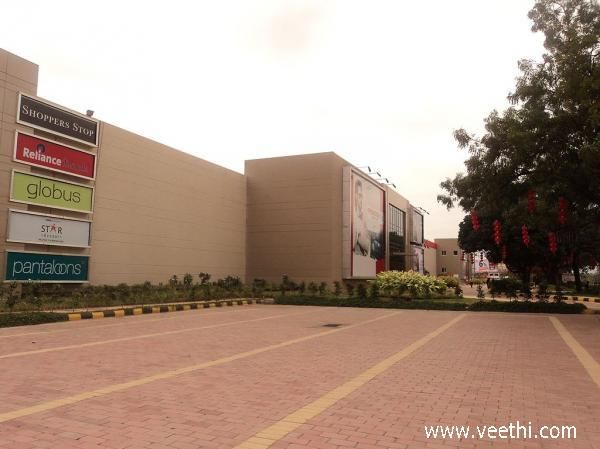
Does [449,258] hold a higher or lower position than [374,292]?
higher

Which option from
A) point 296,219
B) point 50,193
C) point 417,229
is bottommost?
point 50,193

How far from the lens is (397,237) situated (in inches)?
2018

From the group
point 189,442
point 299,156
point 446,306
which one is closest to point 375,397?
point 189,442

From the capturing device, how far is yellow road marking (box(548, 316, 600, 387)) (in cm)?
701

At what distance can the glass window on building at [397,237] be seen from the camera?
48500mm

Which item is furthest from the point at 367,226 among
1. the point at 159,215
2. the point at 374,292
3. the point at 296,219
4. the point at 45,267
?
the point at 45,267

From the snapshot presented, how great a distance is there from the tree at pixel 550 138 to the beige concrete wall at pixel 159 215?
1397 cm

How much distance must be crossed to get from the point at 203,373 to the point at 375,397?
2.51 metres

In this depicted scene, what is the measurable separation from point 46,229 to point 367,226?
24507 millimetres

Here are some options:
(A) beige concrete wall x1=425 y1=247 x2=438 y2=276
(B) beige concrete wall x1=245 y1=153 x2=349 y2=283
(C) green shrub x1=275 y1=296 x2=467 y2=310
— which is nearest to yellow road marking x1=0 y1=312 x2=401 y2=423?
(C) green shrub x1=275 y1=296 x2=467 y2=310

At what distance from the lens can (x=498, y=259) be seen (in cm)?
4366

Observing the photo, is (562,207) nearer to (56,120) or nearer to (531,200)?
(531,200)

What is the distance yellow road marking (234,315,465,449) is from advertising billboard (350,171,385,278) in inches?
1029

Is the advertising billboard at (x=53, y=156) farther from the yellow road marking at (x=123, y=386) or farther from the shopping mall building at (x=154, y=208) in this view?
the yellow road marking at (x=123, y=386)
